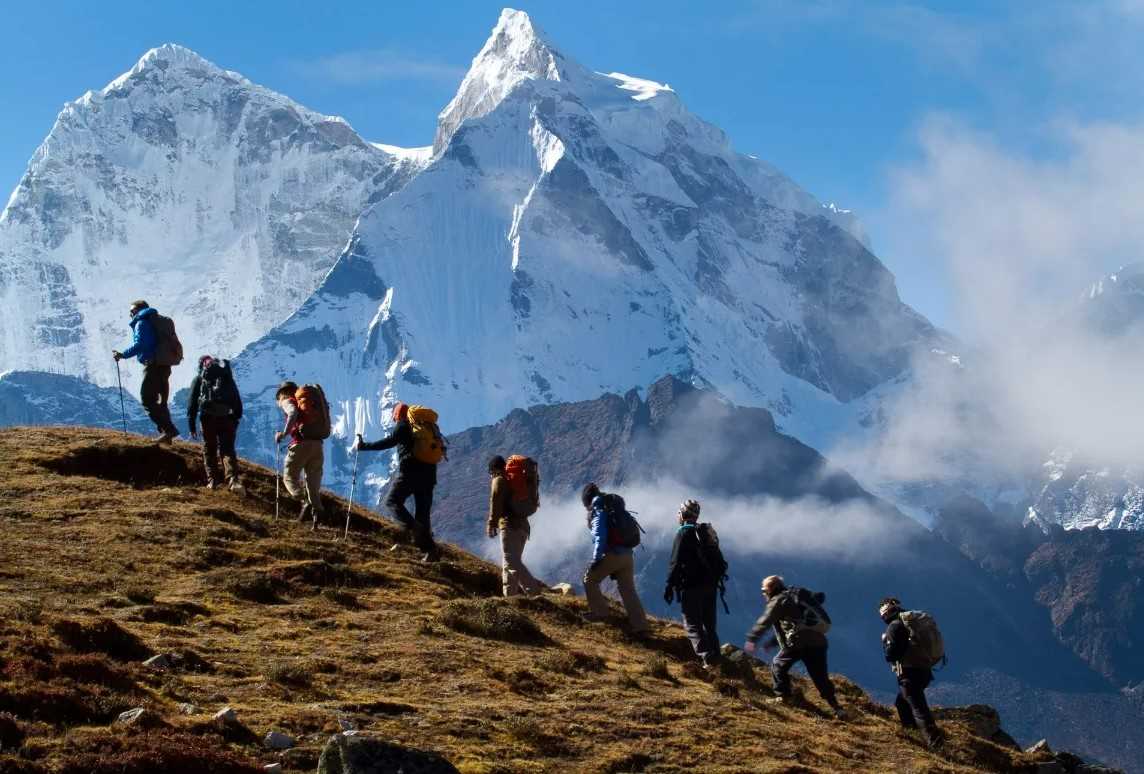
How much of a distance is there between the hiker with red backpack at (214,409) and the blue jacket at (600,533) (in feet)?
22.9

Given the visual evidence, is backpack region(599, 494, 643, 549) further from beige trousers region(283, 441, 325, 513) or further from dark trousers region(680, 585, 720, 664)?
beige trousers region(283, 441, 325, 513)

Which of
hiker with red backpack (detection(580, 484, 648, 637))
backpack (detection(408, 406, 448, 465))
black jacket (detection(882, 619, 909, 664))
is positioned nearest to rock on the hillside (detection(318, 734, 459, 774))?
black jacket (detection(882, 619, 909, 664))

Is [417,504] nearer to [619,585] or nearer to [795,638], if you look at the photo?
[619,585]

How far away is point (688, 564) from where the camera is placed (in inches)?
913

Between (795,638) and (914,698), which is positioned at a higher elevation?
(795,638)

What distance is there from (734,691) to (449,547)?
11625 mm

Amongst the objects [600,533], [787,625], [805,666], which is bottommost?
[805,666]

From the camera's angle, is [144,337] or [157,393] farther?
[157,393]

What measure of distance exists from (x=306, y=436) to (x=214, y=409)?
71.2 inches

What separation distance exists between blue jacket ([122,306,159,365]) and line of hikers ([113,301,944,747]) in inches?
1.0

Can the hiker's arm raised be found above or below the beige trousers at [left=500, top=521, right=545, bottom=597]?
above

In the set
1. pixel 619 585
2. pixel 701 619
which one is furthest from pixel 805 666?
pixel 619 585

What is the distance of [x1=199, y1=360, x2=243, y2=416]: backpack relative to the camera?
27.5 m

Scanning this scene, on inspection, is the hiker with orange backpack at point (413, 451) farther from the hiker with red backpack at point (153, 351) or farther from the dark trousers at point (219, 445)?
the hiker with red backpack at point (153, 351)
